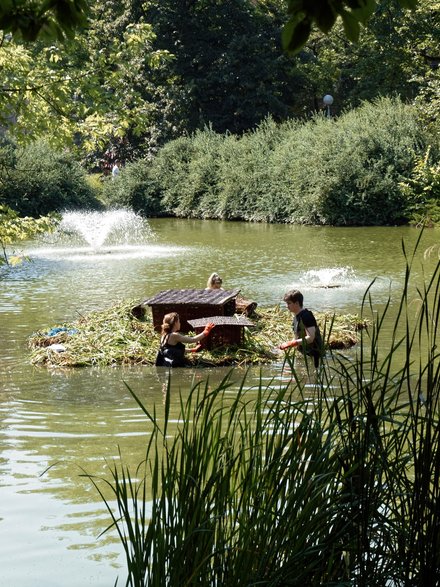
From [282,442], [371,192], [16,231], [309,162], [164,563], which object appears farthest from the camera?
[309,162]

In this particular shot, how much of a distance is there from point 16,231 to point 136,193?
34623mm

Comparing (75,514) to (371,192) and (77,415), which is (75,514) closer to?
(77,415)

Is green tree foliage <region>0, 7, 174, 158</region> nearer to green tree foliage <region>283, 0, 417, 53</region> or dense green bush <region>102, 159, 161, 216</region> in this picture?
green tree foliage <region>283, 0, 417, 53</region>

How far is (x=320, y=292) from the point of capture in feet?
61.0

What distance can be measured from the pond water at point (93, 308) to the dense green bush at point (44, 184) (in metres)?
4.48

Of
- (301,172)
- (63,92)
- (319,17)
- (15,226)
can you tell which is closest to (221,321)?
(15,226)

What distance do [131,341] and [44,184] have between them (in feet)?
96.5

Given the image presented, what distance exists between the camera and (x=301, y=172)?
3803 centimetres

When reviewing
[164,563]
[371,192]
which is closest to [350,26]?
[164,563]

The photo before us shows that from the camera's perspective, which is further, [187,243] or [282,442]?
[187,243]

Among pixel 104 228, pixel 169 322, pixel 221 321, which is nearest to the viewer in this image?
pixel 169 322

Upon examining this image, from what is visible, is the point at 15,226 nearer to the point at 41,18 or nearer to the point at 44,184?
the point at 41,18

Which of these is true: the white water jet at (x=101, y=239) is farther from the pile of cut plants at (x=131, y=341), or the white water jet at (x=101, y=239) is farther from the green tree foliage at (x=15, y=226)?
the green tree foliage at (x=15, y=226)

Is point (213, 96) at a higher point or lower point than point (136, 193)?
higher
